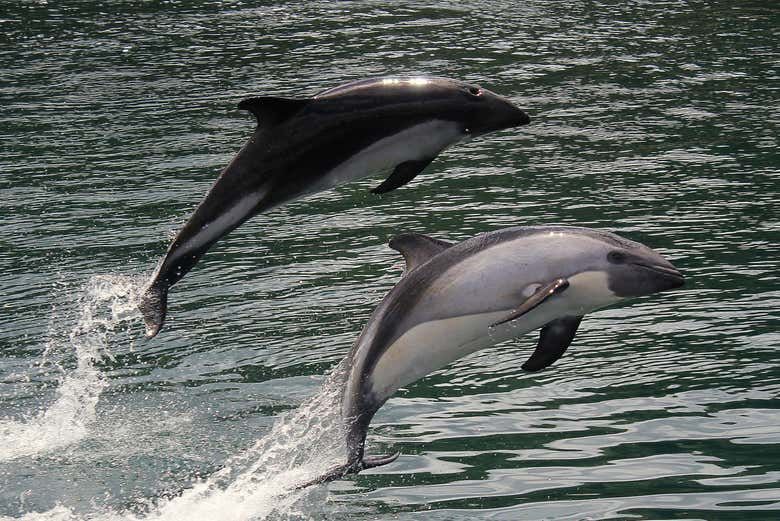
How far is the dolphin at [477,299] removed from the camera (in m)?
7.22

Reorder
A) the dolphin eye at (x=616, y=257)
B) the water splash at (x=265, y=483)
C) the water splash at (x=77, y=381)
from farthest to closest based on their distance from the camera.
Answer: the water splash at (x=77, y=381) → the water splash at (x=265, y=483) → the dolphin eye at (x=616, y=257)

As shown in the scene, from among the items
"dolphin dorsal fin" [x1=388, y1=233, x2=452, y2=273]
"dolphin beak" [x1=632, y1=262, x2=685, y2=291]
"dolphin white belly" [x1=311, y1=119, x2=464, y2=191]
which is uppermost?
"dolphin white belly" [x1=311, y1=119, x2=464, y2=191]

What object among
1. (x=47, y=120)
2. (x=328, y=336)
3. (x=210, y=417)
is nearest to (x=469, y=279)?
(x=210, y=417)

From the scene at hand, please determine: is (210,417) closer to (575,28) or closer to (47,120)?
(47,120)

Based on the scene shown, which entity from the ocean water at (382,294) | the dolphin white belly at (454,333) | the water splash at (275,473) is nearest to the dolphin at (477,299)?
the dolphin white belly at (454,333)

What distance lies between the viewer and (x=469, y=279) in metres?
7.27

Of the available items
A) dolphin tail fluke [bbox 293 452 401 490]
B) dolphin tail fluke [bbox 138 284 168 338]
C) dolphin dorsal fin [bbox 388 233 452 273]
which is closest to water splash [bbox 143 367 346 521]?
dolphin tail fluke [bbox 293 452 401 490]

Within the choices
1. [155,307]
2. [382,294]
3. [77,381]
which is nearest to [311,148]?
[155,307]

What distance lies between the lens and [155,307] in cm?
782

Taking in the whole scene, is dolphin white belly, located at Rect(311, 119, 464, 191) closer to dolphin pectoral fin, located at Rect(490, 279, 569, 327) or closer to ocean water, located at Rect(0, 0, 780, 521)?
dolphin pectoral fin, located at Rect(490, 279, 569, 327)

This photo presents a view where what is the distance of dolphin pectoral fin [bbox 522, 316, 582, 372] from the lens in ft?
23.8

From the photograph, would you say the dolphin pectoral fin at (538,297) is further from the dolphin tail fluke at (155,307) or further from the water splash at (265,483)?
the dolphin tail fluke at (155,307)

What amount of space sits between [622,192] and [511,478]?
21.3 feet

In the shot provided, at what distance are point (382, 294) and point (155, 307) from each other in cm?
450
